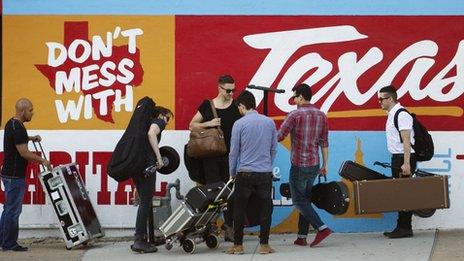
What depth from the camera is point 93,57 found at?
12141 mm

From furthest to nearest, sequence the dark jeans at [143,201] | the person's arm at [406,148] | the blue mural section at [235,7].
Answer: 1. the blue mural section at [235,7]
2. the person's arm at [406,148]
3. the dark jeans at [143,201]

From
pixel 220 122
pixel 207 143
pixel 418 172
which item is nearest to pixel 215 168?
pixel 207 143

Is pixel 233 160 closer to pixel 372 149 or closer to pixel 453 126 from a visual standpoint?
pixel 372 149

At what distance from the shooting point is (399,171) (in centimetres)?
1137

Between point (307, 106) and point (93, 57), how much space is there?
2816 millimetres

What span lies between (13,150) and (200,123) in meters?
2.14

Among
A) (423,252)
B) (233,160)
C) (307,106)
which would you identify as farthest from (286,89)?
(423,252)

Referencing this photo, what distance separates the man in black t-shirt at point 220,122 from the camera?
37.6 feet

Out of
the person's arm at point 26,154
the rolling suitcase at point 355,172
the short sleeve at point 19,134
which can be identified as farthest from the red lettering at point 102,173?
the rolling suitcase at point 355,172

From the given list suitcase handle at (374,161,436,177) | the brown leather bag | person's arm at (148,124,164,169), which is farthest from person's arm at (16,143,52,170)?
suitcase handle at (374,161,436,177)

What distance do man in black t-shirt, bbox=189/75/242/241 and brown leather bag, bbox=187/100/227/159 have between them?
74 mm

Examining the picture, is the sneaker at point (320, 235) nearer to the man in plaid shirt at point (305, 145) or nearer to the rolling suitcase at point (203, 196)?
the man in plaid shirt at point (305, 145)

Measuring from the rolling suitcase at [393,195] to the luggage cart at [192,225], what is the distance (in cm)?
156

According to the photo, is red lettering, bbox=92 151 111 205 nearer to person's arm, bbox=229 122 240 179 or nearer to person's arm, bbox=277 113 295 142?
person's arm, bbox=229 122 240 179
